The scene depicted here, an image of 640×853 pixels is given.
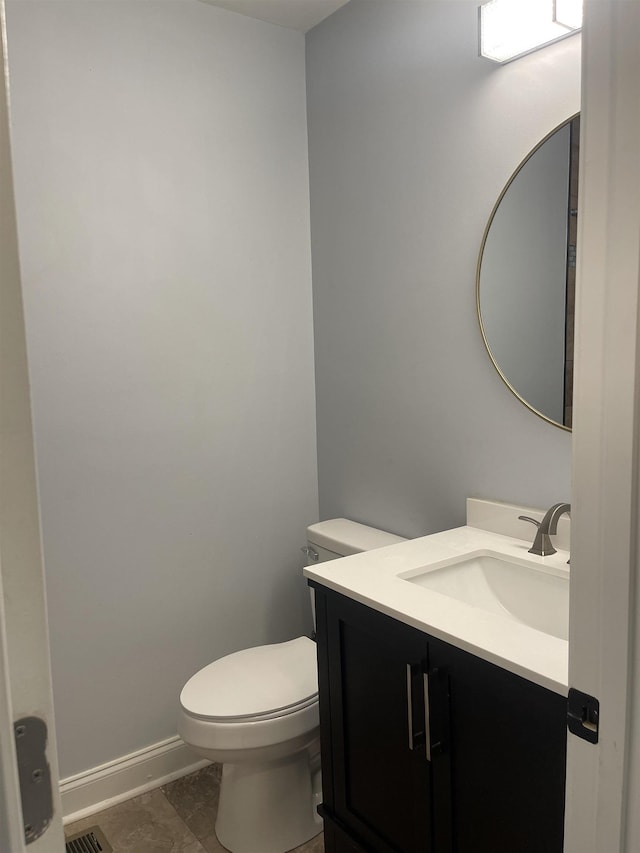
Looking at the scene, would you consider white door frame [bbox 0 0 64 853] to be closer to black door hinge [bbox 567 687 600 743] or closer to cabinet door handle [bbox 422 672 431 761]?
black door hinge [bbox 567 687 600 743]

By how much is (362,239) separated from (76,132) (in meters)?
0.89

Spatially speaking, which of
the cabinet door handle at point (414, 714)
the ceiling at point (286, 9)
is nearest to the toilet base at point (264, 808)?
the cabinet door handle at point (414, 714)

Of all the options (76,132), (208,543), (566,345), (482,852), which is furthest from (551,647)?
(76,132)

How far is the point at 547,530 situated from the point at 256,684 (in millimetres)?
900

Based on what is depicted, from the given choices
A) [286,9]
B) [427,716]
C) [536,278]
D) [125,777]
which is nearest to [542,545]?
[427,716]

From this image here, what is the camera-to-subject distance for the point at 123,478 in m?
2.08

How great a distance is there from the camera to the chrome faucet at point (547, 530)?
156 centimetres

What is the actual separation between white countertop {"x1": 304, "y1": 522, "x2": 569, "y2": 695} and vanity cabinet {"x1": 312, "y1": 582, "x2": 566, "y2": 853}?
36 mm

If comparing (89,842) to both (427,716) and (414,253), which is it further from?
(414,253)

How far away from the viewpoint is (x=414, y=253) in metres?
1.98

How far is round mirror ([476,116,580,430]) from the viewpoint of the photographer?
1.58 m

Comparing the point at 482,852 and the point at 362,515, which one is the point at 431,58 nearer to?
the point at 362,515

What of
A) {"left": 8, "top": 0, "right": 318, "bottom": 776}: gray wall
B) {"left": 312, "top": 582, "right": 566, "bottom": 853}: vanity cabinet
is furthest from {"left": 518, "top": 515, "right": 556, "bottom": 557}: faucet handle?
{"left": 8, "top": 0, "right": 318, "bottom": 776}: gray wall

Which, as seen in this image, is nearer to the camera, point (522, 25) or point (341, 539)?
point (522, 25)
